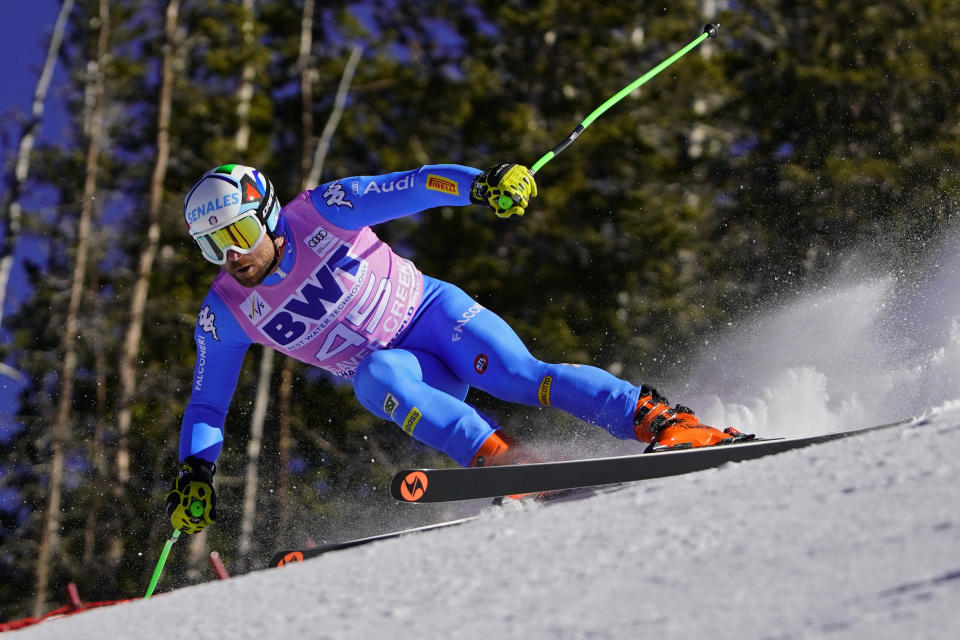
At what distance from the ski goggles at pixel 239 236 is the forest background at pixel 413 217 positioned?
23.4ft

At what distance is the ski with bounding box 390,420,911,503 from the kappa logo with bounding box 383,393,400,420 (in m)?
0.29

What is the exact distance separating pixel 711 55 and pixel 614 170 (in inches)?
116

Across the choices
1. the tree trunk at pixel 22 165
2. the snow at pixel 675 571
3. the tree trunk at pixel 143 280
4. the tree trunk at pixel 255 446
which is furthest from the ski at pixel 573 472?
the tree trunk at pixel 22 165

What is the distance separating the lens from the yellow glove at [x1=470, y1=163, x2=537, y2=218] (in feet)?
12.4

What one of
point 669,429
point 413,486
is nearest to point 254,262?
point 413,486

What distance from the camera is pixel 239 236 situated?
159 inches

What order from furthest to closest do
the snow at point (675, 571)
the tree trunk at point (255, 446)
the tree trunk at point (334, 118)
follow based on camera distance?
the tree trunk at point (334, 118), the tree trunk at point (255, 446), the snow at point (675, 571)

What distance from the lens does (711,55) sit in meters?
16.6

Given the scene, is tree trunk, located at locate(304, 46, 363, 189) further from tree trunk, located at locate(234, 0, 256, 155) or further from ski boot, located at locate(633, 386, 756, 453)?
ski boot, located at locate(633, 386, 756, 453)

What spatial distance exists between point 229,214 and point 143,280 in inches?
→ 387

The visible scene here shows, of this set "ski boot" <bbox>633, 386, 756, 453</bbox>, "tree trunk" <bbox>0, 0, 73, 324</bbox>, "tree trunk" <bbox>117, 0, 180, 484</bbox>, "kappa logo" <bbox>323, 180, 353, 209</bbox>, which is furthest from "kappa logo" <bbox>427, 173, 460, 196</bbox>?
"tree trunk" <bbox>0, 0, 73, 324</bbox>

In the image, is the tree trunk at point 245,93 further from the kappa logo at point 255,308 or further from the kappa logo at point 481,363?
the kappa logo at point 481,363

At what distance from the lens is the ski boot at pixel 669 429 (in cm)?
358

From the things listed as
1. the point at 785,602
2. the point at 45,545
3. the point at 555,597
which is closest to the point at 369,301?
the point at 555,597
